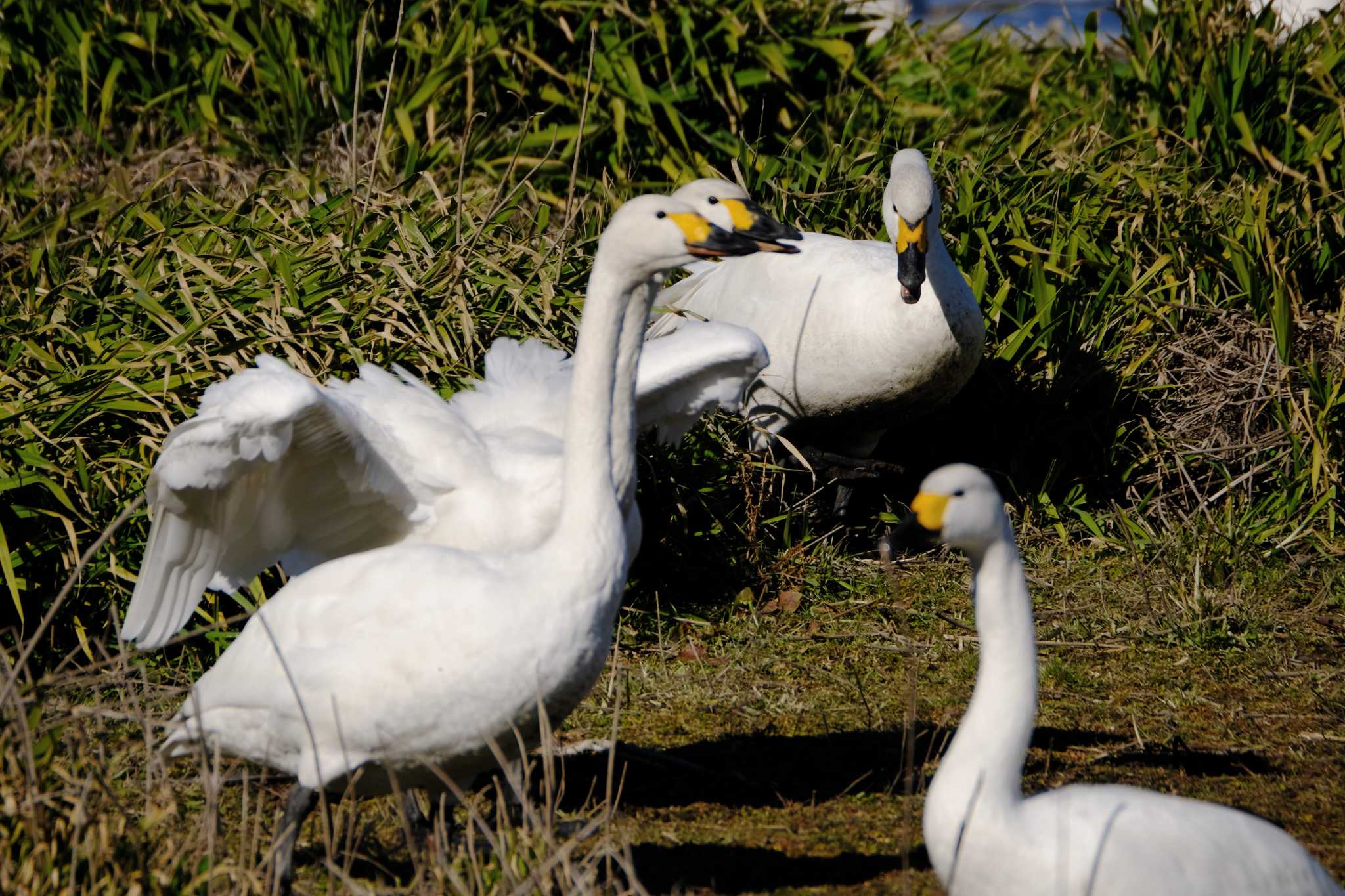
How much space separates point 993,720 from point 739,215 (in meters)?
1.25

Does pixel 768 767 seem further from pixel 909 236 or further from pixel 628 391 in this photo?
pixel 909 236

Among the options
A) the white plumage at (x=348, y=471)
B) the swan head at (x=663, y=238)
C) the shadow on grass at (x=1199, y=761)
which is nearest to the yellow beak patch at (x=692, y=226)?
the swan head at (x=663, y=238)

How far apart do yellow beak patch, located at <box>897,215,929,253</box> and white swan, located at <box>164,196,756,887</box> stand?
6.74ft

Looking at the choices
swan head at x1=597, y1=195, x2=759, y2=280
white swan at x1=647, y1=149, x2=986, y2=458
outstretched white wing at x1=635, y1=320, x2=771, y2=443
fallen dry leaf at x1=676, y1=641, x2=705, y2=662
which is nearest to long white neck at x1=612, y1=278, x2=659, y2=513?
swan head at x1=597, y1=195, x2=759, y2=280

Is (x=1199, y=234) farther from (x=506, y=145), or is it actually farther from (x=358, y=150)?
(x=358, y=150)

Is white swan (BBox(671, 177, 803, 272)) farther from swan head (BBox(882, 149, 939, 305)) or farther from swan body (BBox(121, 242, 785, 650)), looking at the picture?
swan head (BBox(882, 149, 939, 305))

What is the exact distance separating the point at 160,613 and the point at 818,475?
277cm

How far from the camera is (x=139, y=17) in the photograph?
6.71 meters

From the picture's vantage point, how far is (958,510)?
2.53 metres

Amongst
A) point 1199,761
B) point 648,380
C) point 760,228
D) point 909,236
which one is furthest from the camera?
point 909,236

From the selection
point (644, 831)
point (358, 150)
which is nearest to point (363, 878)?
point (644, 831)

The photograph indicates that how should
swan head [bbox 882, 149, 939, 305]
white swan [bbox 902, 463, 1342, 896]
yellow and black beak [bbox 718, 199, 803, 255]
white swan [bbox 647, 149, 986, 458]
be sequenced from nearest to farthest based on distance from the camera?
white swan [bbox 902, 463, 1342, 896], yellow and black beak [bbox 718, 199, 803, 255], swan head [bbox 882, 149, 939, 305], white swan [bbox 647, 149, 986, 458]

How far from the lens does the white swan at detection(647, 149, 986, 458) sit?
519 cm

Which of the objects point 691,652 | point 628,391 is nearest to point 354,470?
point 628,391
